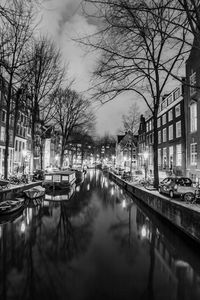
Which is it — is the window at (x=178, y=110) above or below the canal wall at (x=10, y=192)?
above

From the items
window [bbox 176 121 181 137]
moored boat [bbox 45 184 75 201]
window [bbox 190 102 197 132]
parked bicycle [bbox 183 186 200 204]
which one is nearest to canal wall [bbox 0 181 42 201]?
moored boat [bbox 45 184 75 201]

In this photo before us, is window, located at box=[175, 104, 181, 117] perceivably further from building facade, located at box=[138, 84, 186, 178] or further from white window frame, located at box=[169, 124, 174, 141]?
white window frame, located at box=[169, 124, 174, 141]

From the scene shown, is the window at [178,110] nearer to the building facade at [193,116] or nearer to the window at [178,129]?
the window at [178,129]

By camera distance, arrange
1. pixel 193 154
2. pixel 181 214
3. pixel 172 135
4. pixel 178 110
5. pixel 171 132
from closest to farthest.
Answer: pixel 181 214
pixel 193 154
pixel 178 110
pixel 172 135
pixel 171 132

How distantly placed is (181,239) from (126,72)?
8774mm

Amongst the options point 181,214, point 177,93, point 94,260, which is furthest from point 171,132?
point 94,260

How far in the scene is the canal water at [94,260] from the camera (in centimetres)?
662

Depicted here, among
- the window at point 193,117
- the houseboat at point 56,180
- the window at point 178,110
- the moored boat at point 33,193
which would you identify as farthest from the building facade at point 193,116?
the moored boat at point 33,193

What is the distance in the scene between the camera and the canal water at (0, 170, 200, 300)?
21.7ft

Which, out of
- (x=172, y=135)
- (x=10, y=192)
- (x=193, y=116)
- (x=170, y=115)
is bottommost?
(x=10, y=192)

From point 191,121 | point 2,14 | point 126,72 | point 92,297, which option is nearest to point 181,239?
point 92,297

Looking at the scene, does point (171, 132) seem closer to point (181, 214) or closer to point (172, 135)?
point (172, 135)

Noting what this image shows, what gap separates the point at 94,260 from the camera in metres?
8.76

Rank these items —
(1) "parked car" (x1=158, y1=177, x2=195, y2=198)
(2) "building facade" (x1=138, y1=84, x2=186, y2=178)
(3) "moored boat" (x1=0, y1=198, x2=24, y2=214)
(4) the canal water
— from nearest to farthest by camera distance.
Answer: (4) the canal water
(3) "moored boat" (x1=0, y1=198, x2=24, y2=214)
(1) "parked car" (x1=158, y1=177, x2=195, y2=198)
(2) "building facade" (x1=138, y1=84, x2=186, y2=178)
